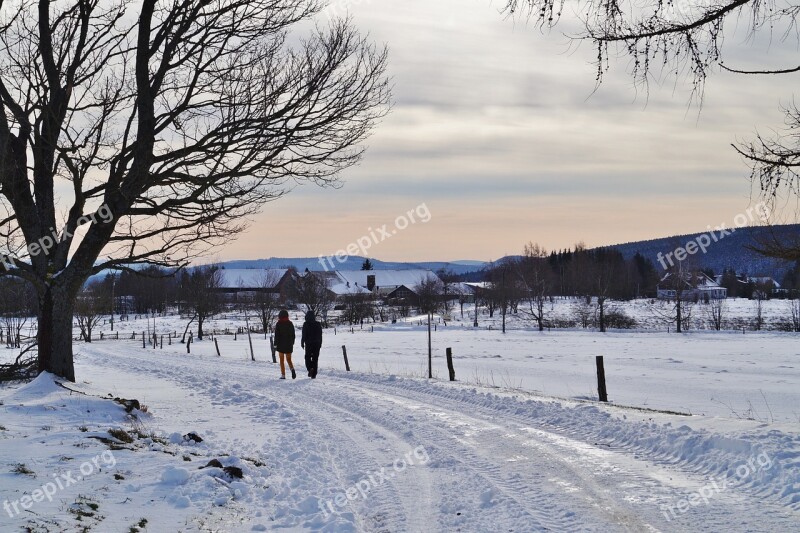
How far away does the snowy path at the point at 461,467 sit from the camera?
18.9 feet

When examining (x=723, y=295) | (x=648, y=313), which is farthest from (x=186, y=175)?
(x=723, y=295)

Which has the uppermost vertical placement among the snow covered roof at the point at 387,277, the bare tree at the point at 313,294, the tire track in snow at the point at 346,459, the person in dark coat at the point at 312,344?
the snow covered roof at the point at 387,277

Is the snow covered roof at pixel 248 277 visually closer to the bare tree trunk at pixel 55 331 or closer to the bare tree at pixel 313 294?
the bare tree at pixel 313 294

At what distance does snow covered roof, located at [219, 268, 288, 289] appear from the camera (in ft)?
365

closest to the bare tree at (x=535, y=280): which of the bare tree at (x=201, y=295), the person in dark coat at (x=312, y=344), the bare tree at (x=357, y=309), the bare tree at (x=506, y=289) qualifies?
the bare tree at (x=506, y=289)

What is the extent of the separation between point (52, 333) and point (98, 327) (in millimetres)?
78804

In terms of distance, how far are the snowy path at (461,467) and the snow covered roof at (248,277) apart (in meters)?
98.1

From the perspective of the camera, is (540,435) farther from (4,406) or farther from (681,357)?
(681,357)

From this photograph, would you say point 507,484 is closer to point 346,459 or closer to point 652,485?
point 652,485

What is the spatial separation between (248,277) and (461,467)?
11327 cm

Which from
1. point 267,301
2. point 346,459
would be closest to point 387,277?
point 267,301

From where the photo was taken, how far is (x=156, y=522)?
209 inches

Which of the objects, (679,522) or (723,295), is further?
(723,295)

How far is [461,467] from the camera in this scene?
296 inches
